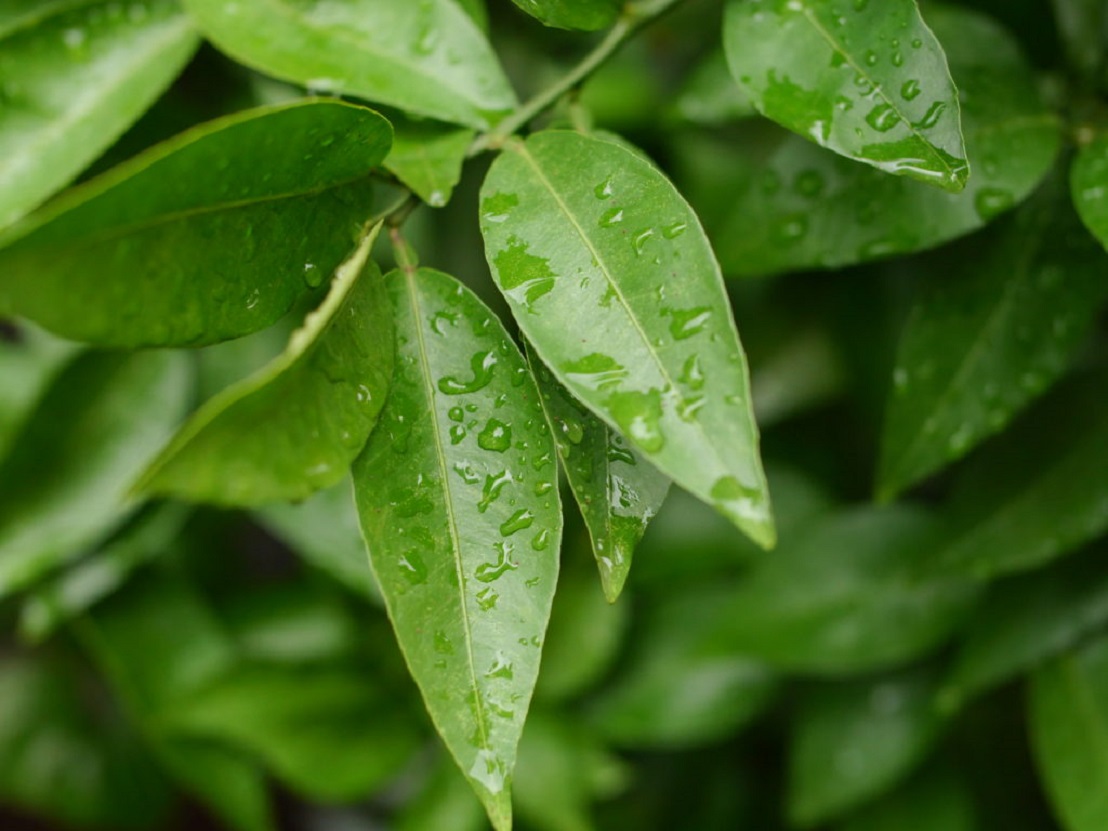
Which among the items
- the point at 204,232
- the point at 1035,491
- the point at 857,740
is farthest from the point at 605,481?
the point at 857,740

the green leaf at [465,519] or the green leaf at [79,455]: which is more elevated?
the green leaf at [465,519]

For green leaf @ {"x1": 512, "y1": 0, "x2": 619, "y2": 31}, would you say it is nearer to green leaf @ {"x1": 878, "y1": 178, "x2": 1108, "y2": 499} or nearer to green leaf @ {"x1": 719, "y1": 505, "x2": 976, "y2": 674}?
green leaf @ {"x1": 878, "y1": 178, "x2": 1108, "y2": 499}

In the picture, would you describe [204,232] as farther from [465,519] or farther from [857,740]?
[857,740]

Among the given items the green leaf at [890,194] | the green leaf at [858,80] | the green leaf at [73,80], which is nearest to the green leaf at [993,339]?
the green leaf at [890,194]

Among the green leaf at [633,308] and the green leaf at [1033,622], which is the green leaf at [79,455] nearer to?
the green leaf at [633,308]

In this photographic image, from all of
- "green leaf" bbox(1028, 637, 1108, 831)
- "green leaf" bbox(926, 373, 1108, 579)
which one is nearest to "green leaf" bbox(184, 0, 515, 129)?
"green leaf" bbox(926, 373, 1108, 579)

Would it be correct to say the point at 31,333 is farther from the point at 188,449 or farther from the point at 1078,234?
the point at 1078,234
